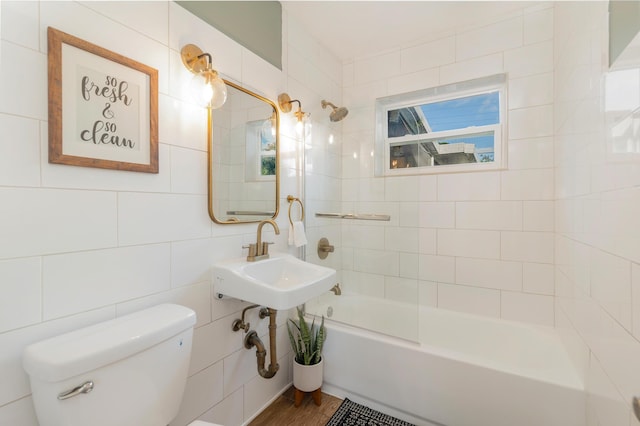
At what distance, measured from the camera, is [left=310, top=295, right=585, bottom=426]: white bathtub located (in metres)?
1.30

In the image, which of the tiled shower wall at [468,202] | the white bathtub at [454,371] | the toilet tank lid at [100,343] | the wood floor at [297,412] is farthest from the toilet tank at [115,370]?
the tiled shower wall at [468,202]

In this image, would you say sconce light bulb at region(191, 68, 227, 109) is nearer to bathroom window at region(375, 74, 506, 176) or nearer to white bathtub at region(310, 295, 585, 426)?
bathroom window at region(375, 74, 506, 176)

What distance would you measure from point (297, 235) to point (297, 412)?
1.07 meters

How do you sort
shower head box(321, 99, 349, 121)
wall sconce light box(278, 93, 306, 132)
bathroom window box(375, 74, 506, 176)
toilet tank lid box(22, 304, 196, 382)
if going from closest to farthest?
toilet tank lid box(22, 304, 196, 382), wall sconce light box(278, 93, 306, 132), bathroom window box(375, 74, 506, 176), shower head box(321, 99, 349, 121)

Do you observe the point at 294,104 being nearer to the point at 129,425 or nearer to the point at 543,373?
the point at 129,425

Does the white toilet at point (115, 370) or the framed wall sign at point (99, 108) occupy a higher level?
the framed wall sign at point (99, 108)

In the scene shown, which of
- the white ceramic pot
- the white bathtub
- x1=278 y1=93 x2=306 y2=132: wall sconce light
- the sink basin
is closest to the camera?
the sink basin

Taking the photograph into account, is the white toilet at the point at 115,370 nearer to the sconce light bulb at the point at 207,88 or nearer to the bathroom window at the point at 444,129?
the sconce light bulb at the point at 207,88

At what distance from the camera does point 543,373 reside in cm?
135

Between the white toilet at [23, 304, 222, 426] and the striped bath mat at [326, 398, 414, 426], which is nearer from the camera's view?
the white toilet at [23, 304, 222, 426]

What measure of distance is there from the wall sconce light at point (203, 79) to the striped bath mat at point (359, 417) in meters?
1.82

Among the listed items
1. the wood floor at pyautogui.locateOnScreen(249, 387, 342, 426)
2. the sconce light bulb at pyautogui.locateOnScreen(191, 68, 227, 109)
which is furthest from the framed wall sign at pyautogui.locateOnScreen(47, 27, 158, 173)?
the wood floor at pyautogui.locateOnScreen(249, 387, 342, 426)

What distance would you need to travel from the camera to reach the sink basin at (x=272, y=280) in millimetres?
1194

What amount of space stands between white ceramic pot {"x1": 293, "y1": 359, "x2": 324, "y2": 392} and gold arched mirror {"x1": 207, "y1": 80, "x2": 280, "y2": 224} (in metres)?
0.96
